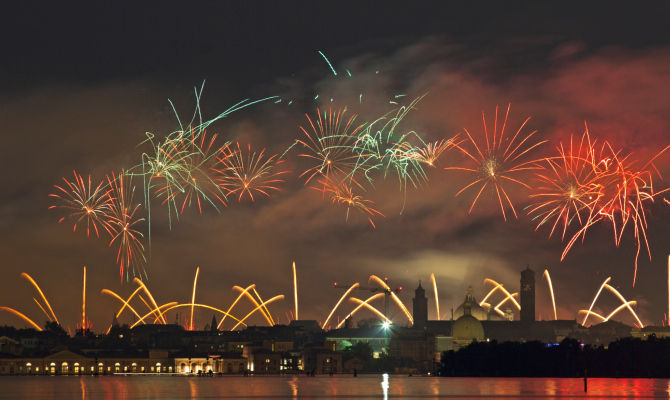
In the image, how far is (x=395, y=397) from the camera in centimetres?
11175

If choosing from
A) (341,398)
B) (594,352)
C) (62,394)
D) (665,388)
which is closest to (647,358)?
(594,352)

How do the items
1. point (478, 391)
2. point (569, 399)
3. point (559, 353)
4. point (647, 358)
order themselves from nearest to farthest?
1. point (569, 399)
2. point (478, 391)
3. point (647, 358)
4. point (559, 353)

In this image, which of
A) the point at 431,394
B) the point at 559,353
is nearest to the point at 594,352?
the point at 559,353

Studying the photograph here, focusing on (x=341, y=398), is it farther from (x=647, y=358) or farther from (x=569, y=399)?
(x=647, y=358)

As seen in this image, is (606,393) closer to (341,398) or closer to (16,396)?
(341,398)

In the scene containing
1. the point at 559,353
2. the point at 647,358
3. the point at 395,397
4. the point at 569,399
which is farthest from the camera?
the point at 559,353

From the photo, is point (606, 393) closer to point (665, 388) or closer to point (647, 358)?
point (665, 388)

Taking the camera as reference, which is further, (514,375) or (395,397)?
(514,375)

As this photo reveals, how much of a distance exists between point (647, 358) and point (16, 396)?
9574cm

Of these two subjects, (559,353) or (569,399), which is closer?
(569,399)

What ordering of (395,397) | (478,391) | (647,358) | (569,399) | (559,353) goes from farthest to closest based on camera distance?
(559,353), (647,358), (478,391), (395,397), (569,399)

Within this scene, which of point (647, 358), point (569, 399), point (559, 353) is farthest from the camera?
point (559, 353)

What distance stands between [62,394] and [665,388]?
56.5m

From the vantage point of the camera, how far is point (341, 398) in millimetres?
109500
